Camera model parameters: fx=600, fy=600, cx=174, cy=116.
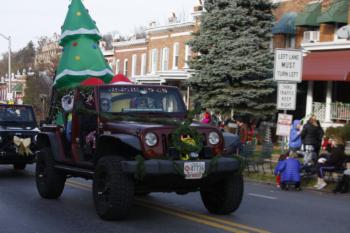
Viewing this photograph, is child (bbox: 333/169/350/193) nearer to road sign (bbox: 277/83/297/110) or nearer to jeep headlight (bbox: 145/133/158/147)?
road sign (bbox: 277/83/297/110)

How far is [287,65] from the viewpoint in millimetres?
15906

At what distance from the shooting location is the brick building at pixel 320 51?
1017 inches

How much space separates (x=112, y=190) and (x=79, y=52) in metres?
7.77

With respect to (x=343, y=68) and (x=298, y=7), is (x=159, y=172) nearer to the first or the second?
(x=343, y=68)

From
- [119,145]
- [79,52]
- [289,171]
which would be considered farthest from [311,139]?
[119,145]

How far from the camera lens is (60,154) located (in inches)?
424

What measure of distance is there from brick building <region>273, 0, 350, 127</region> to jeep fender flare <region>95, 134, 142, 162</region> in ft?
56.8

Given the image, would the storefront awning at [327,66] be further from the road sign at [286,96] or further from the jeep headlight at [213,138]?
the jeep headlight at [213,138]

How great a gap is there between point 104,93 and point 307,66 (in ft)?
60.5

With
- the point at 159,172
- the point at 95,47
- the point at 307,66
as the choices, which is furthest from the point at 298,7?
the point at 159,172

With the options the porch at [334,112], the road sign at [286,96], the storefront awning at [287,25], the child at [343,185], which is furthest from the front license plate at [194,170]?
the storefront awning at [287,25]

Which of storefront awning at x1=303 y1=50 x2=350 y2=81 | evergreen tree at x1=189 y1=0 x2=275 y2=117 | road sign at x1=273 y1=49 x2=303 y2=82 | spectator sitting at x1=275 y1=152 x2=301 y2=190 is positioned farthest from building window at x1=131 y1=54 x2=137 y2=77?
spectator sitting at x1=275 y1=152 x2=301 y2=190

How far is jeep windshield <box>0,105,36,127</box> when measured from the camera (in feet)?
52.4

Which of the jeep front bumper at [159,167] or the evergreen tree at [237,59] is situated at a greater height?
the evergreen tree at [237,59]
